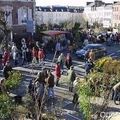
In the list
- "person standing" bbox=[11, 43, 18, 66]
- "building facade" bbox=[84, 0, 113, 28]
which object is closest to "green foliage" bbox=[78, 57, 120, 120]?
"person standing" bbox=[11, 43, 18, 66]

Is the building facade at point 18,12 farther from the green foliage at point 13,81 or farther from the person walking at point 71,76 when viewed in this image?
the green foliage at point 13,81

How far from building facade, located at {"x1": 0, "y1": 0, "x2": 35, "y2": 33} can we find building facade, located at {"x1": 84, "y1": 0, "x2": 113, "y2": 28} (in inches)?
2864

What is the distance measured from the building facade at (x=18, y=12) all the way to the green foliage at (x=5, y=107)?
28758 millimetres

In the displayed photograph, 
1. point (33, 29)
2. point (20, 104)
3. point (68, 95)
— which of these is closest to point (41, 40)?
point (33, 29)

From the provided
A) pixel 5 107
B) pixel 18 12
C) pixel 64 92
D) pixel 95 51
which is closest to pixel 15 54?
pixel 64 92

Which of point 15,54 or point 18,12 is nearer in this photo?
point 15,54

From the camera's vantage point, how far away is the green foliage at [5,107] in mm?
14180

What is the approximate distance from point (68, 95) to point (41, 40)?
65.9 ft

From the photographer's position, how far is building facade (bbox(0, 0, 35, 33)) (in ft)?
144

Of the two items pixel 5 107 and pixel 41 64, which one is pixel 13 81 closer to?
pixel 5 107

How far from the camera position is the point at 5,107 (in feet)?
47.1

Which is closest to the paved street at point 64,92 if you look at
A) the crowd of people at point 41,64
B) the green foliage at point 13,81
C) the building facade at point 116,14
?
the crowd of people at point 41,64

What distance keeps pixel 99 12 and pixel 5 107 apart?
114440 mm

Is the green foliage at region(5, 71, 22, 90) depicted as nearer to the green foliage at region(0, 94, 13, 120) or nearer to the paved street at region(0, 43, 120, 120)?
the paved street at region(0, 43, 120, 120)
